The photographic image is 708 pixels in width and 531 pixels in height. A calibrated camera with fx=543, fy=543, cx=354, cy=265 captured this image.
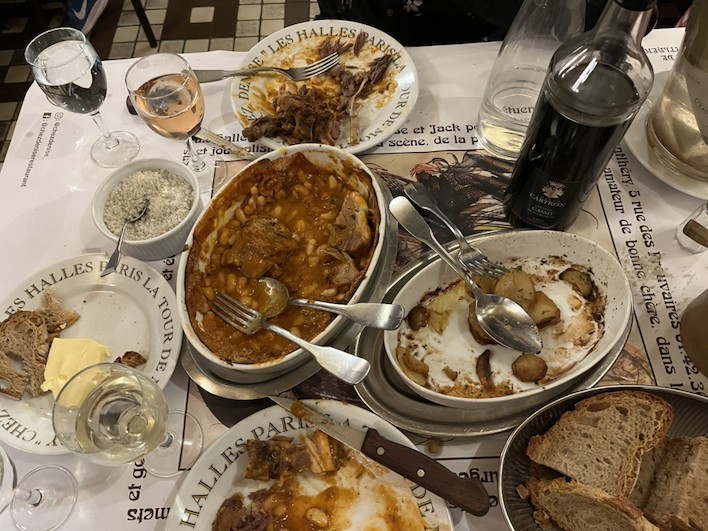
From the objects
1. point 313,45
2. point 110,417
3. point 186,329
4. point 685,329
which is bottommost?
point 110,417

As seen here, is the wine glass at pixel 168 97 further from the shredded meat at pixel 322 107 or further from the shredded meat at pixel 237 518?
the shredded meat at pixel 237 518

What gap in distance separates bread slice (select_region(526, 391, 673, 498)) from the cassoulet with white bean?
1.67ft

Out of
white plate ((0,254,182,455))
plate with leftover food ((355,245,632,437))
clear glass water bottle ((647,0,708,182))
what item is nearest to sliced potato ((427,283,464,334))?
plate with leftover food ((355,245,632,437))

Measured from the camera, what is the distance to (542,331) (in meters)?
1.21

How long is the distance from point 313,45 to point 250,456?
52.1 inches

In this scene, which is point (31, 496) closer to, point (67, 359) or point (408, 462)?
point (67, 359)

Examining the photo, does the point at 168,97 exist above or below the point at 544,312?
above

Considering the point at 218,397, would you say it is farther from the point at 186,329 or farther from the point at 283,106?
the point at 283,106

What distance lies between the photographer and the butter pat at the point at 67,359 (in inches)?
46.1

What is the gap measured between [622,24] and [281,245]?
845 mm

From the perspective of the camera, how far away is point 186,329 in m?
1.17

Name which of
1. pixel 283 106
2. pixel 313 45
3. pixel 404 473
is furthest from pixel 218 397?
pixel 313 45

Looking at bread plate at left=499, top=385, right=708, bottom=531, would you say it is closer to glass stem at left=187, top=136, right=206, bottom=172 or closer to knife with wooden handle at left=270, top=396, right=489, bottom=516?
knife with wooden handle at left=270, top=396, right=489, bottom=516

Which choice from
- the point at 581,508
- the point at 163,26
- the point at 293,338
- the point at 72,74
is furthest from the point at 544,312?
the point at 163,26
